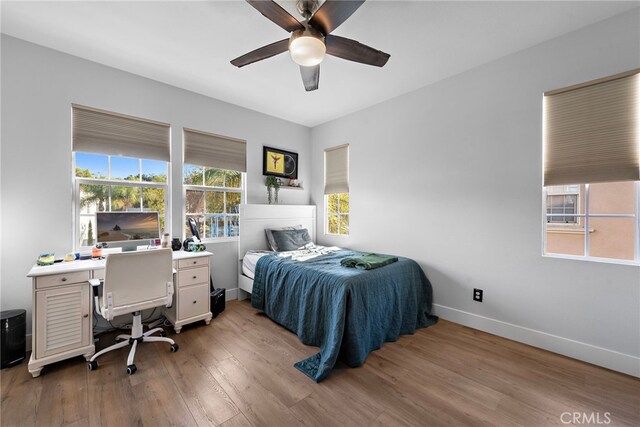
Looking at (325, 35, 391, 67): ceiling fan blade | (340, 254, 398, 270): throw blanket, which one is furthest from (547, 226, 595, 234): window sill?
(325, 35, 391, 67): ceiling fan blade

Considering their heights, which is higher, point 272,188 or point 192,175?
point 192,175

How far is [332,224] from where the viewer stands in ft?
14.0

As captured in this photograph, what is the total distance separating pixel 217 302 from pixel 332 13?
300 cm

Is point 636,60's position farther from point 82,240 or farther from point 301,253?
point 82,240

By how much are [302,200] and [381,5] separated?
3.03 m

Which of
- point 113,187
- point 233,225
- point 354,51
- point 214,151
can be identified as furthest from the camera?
point 233,225

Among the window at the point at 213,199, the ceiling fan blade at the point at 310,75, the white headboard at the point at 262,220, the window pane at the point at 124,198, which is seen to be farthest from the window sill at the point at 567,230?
the window pane at the point at 124,198

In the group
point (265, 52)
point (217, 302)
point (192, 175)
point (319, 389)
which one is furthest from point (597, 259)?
point (192, 175)

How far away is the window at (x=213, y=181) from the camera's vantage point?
3246 millimetres

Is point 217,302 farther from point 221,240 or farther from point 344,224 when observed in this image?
point 344,224

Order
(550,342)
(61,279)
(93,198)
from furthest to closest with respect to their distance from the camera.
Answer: (93,198)
(550,342)
(61,279)

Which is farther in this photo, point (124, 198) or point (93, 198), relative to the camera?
point (124, 198)

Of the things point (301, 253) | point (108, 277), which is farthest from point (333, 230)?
point (108, 277)

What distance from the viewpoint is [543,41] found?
226 centimetres
